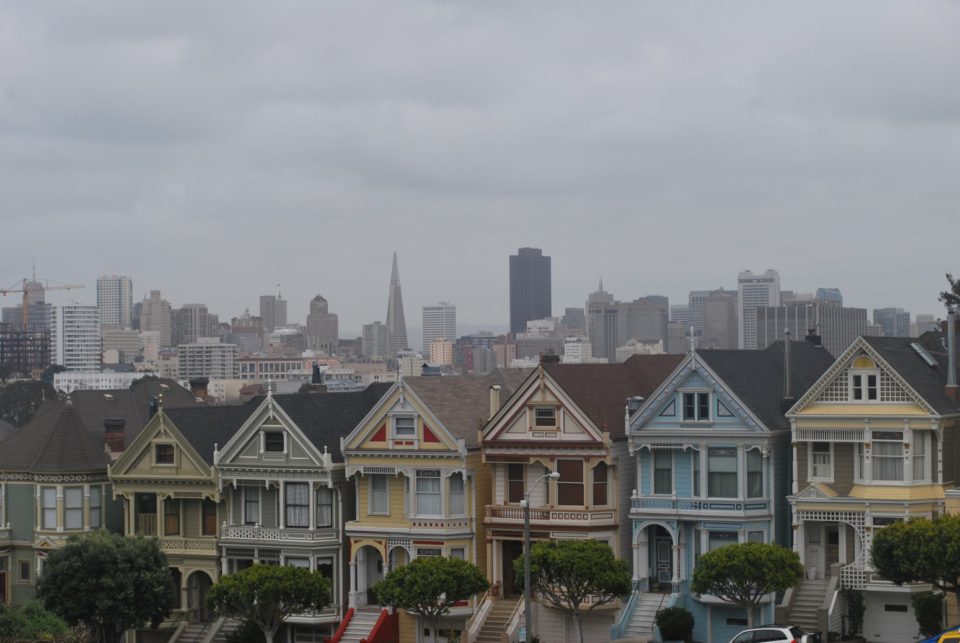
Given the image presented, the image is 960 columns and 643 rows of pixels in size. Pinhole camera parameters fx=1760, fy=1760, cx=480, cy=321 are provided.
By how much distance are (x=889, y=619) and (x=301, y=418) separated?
2106 centimetres

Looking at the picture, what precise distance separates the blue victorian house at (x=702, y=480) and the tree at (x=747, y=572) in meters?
2.01

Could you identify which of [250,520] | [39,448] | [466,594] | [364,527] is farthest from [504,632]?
[39,448]

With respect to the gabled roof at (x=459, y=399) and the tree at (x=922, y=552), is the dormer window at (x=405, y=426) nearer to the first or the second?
the gabled roof at (x=459, y=399)

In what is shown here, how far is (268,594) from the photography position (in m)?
55.9

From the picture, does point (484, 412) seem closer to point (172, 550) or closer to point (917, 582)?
point (172, 550)

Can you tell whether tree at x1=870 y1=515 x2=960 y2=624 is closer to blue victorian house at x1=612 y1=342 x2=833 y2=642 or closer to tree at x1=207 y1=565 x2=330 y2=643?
blue victorian house at x1=612 y1=342 x2=833 y2=642

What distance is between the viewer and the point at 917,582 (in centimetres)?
5084

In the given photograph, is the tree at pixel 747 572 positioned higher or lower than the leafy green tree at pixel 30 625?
higher

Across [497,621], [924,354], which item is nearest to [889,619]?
[924,354]

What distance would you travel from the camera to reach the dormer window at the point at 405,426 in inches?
2299

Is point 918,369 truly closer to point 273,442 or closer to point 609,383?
point 609,383

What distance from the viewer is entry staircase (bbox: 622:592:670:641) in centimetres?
5422

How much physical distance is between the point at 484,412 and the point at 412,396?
3.48 metres

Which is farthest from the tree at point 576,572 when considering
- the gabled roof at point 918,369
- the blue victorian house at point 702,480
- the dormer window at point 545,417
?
the gabled roof at point 918,369
